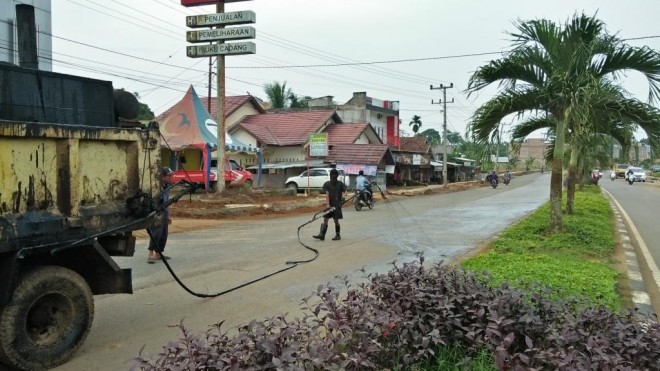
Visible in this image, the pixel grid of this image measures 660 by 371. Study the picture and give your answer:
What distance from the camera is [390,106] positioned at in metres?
54.4

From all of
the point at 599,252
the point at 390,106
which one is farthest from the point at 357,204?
the point at 390,106

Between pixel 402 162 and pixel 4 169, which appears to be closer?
pixel 4 169

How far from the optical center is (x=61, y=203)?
15.1 ft

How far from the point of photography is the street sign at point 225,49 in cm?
2272

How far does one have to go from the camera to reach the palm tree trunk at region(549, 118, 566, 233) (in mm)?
11047

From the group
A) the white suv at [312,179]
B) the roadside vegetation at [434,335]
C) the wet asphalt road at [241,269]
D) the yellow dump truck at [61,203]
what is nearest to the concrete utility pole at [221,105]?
the wet asphalt road at [241,269]

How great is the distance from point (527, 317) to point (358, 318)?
3.61 feet

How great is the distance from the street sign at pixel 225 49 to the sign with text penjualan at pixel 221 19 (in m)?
0.88

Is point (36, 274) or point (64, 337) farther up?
point (36, 274)

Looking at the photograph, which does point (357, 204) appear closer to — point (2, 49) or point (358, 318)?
point (2, 49)

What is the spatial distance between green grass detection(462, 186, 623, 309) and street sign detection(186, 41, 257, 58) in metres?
13.9

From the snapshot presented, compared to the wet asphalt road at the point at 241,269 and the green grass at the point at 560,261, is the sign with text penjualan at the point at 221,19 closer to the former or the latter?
the wet asphalt road at the point at 241,269

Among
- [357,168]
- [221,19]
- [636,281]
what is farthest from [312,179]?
[636,281]

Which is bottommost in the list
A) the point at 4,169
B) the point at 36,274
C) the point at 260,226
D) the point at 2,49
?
the point at 260,226
